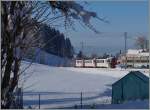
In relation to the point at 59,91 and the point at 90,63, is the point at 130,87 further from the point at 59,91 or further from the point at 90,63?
the point at 90,63

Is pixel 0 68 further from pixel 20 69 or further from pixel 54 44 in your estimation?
pixel 54 44

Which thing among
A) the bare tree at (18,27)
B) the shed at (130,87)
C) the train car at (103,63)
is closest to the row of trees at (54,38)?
the bare tree at (18,27)

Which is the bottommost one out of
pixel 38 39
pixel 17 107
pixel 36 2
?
pixel 17 107

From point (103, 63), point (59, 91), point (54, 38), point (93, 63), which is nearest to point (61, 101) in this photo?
point (59, 91)

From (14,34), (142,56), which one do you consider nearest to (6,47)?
(14,34)

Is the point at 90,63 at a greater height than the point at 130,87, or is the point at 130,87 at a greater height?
the point at 90,63

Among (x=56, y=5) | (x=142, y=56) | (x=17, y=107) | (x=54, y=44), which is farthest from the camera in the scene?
(x=142, y=56)

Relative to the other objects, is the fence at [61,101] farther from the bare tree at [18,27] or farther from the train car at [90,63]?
the train car at [90,63]

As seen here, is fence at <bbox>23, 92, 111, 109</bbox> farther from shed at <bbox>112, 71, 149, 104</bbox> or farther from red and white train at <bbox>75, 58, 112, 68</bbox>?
red and white train at <bbox>75, 58, 112, 68</bbox>

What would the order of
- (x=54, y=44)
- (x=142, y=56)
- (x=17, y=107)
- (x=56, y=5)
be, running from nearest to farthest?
(x=56, y=5)
(x=17, y=107)
(x=54, y=44)
(x=142, y=56)

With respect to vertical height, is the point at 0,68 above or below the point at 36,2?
below

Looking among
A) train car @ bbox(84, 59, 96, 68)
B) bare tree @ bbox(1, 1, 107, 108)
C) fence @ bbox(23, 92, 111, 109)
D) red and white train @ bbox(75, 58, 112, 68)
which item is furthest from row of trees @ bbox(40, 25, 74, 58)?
train car @ bbox(84, 59, 96, 68)

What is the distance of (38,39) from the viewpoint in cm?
631

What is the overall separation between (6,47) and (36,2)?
72 centimetres
